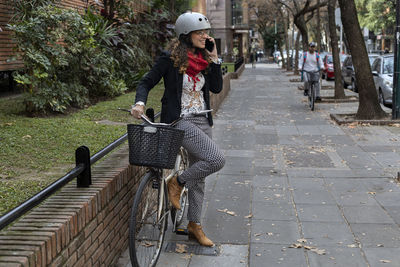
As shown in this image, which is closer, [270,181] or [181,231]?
[181,231]

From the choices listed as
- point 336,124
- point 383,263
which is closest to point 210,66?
point 383,263

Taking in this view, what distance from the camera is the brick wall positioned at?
284cm

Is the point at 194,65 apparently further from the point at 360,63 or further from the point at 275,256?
the point at 360,63

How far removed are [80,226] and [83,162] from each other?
0.53 meters

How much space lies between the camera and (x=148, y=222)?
398 centimetres

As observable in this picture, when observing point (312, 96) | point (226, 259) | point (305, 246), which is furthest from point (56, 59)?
point (312, 96)

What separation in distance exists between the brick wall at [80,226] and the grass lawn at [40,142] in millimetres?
616

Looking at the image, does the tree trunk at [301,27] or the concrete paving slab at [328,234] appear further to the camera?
the tree trunk at [301,27]

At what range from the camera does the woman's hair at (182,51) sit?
168 inches

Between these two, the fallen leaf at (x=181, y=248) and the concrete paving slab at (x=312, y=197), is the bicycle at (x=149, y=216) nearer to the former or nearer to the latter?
the fallen leaf at (x=181, y=248)

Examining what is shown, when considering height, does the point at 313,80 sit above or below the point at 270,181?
above

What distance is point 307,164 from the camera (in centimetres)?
784

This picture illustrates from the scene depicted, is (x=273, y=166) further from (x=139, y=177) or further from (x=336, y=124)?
(x=336, y=124)

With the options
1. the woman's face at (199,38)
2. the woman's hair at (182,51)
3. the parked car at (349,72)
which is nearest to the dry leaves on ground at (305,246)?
the woman's hair at (182,51)
